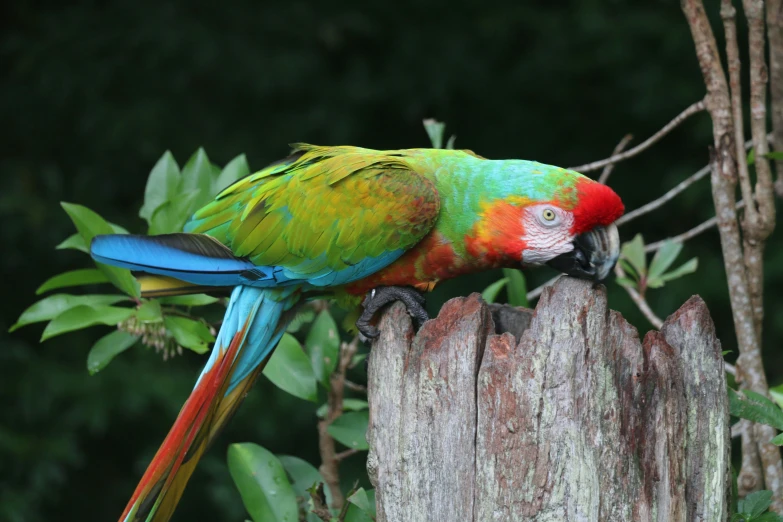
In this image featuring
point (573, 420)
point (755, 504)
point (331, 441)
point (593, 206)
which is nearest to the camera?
point (573, 420)

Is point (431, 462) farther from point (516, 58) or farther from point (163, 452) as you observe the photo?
point (516, 58)

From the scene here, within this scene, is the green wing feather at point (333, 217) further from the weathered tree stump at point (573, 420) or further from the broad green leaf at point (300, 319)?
the weathered tree stump at point (573, 420)

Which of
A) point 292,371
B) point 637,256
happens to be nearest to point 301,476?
point 292,371

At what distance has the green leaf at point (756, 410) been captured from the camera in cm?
143

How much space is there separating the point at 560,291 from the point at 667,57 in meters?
2.87

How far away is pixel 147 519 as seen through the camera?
5.47 feet

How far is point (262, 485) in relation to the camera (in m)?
1.73

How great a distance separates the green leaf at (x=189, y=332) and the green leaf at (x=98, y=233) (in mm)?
104

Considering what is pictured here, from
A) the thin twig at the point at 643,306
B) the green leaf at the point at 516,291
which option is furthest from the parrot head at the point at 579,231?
the thin twig at the point at 643,306

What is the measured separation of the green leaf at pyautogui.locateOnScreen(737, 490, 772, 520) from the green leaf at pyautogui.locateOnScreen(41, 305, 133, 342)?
1330mm

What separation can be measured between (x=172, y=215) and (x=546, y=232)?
0.90 meters

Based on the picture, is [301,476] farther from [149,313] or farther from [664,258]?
[664,258]

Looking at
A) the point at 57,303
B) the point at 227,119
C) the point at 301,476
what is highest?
the point at 227,119

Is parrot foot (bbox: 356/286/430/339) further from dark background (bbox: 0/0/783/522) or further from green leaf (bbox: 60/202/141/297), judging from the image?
dark background (bbox: 0/0/783/522)
